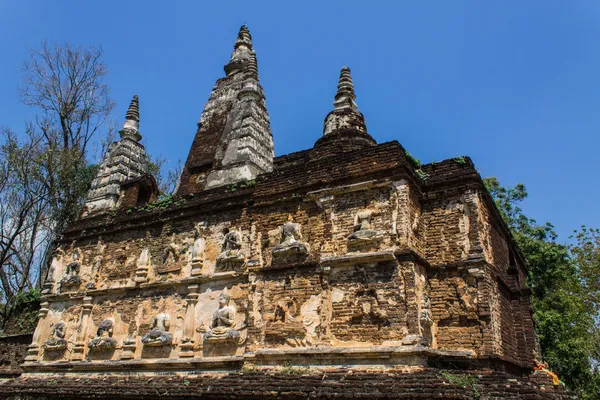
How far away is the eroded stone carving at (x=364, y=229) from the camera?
9.31 m

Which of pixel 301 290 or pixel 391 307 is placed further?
pixel 301 290

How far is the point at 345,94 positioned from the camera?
12.5 meters

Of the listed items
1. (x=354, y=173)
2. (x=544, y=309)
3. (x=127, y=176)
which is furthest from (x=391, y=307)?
(x=544, y=309)

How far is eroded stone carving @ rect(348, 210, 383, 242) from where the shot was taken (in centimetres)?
931

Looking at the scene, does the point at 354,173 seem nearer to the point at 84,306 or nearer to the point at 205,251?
the point at 205,251

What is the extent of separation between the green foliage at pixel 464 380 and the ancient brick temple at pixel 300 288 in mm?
32

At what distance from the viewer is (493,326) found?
907 centimetres

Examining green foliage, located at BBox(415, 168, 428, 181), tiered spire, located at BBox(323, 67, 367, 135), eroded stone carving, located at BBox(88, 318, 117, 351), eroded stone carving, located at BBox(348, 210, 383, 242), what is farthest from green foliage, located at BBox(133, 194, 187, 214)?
green foliage, located at BBox(415, 168, 428, 181)

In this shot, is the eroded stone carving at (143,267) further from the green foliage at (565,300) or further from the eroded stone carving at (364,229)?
the green foliage at (565,300)

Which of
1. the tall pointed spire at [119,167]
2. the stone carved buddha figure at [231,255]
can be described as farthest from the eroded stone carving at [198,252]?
the tall pointed spire at [119,167]

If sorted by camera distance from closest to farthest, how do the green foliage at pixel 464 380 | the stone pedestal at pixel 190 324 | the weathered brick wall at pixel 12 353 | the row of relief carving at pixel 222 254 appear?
the green foliage at pixel 464 380 → the row of relief carving at pixel 222 254 → the stone pedestal at pixel 190 324 → the weathered brick wall at pixel 12 353

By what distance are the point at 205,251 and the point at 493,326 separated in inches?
241

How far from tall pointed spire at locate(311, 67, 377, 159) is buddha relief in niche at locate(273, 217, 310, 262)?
1882 millimetres

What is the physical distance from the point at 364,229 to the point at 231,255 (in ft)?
10.3
